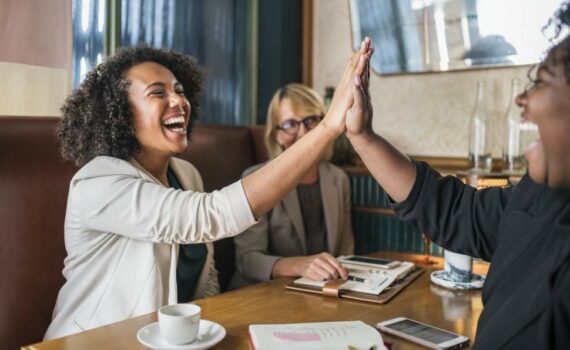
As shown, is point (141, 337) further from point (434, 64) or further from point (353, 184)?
point (434, 64)

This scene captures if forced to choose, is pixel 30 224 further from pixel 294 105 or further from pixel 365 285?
pixel 294 105

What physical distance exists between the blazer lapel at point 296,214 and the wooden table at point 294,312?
2.30 ft

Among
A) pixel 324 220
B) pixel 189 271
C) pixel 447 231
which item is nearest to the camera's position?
pixel 447 231

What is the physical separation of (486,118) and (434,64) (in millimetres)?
403

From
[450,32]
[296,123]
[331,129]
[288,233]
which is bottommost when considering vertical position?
[288,233]

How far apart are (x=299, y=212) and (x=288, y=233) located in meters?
0.10

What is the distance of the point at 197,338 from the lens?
1.04 metres

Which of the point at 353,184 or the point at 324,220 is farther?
the point at 353,184

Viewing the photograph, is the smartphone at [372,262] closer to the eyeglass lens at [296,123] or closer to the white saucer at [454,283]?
the white saucer at [454,283]

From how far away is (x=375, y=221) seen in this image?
267 cm

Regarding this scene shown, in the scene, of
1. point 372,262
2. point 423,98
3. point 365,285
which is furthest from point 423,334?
point 423,98

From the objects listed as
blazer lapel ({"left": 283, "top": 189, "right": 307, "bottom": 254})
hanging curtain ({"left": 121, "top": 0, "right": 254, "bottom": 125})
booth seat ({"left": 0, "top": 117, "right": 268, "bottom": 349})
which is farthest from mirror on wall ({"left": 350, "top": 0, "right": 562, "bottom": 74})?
booth seat ({"left": 0, "top": 117, "right": 268, "bottom": 349})

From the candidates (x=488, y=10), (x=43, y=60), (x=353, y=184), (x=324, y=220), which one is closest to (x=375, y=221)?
(x=353, y=184)

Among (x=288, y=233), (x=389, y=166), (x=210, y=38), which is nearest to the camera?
(x=389, y=166)
